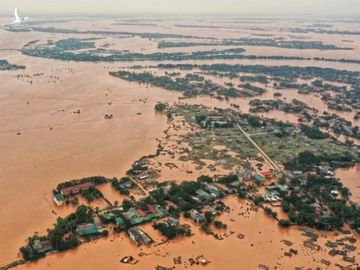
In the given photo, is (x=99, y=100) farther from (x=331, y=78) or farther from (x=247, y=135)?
(x=331, y=78)

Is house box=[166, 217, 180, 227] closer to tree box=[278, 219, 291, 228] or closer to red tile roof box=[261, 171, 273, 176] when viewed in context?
tree box=[278, 219, 291, 228]

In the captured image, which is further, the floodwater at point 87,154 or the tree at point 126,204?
the tree at point 126,204

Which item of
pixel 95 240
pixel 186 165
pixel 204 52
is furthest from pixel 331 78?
pixel 95 240

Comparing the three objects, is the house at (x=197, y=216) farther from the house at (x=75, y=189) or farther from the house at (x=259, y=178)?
the house at (x=75, y=189)

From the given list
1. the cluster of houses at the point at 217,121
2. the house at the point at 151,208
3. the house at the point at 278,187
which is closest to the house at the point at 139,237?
the house at the point at 151,208

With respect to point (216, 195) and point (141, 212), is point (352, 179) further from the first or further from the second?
point (141, 212)

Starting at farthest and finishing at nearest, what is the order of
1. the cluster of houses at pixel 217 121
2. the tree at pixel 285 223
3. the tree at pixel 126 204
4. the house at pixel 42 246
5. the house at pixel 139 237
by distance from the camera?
1. the cluster of houses at pixel 217 121
2. the tree at pixel 126 204
3. the tree at pixel 285 223
4. the house at pixel 139 237
5. the house at pixel 42 246

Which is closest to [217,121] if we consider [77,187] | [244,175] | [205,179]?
[244,175]
